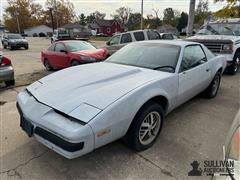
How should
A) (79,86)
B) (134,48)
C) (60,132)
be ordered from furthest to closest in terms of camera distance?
(134,48) < (79,86) < (60,132)

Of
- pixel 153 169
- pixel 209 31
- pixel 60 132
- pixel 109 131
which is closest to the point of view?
pixel 60 132

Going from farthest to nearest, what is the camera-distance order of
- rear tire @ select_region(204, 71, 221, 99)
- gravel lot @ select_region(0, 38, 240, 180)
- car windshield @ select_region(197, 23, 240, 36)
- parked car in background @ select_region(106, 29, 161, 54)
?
parked car in background @ select_region(106, 29, 161, 54)
car windshield @ select_region(197, 23, 240, 36)
rear tire @ select_region(204, 71, 221, 99)
gravel lot @ select_region(0, 38, 240, 180)

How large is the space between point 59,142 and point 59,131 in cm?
12

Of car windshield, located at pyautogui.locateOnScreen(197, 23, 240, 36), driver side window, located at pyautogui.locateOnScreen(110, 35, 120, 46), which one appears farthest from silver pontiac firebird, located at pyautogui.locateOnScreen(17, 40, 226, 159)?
driver side window, located at pyautogui.locateOnScreen(110, 35, 120, 46)

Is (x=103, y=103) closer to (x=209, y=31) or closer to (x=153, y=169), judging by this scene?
(x=153, y=169)

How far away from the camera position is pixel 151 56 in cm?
355

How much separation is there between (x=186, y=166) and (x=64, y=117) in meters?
1.62

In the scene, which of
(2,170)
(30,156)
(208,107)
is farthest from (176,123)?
(2,170)

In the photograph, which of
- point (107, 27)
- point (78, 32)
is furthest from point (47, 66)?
point (107, 27)

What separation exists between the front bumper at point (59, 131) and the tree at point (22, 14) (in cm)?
7492

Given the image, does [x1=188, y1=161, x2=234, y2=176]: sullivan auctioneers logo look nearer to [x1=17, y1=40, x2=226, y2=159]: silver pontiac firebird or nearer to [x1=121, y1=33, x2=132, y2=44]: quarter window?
[x1=17, y1=40, x2=226, y2=159]: silver pontiac firebird

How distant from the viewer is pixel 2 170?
2523 millimetres

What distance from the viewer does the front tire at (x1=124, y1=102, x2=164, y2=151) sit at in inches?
101

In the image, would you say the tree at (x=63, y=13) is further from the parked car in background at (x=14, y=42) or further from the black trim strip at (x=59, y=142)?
the black trim strip at (x=59, y=142)
